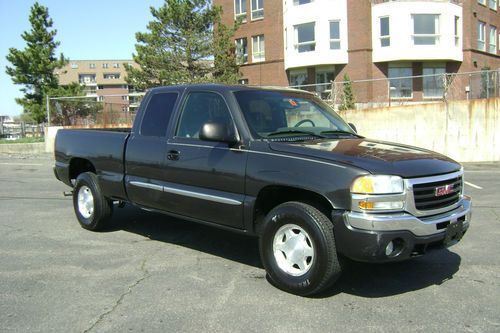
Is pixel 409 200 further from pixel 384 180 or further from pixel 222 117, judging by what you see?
pixel 222 117

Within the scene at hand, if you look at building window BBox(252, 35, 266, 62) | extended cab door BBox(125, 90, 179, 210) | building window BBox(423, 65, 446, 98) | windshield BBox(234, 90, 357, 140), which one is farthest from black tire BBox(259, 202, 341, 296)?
building window BBox(252, 35, 266, 62)

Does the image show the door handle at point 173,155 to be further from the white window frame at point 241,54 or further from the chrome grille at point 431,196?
the white window frame at point 241,54

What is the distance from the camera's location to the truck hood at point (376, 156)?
13.9ft

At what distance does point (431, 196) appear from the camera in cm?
441

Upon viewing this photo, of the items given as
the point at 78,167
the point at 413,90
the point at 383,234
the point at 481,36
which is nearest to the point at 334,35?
the point at 481,36

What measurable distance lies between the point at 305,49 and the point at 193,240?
30.2m

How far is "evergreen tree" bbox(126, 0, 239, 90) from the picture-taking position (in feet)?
108

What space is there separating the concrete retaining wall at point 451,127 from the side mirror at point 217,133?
1454cm

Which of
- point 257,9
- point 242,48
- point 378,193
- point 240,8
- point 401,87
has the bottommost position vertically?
point 378,193

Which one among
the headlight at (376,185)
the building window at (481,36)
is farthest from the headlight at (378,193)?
the building window at (481,36)

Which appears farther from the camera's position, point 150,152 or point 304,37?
point 304,37

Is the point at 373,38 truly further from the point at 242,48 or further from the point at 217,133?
the point at 217,133

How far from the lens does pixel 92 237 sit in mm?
6840

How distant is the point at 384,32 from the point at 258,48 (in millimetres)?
9610
